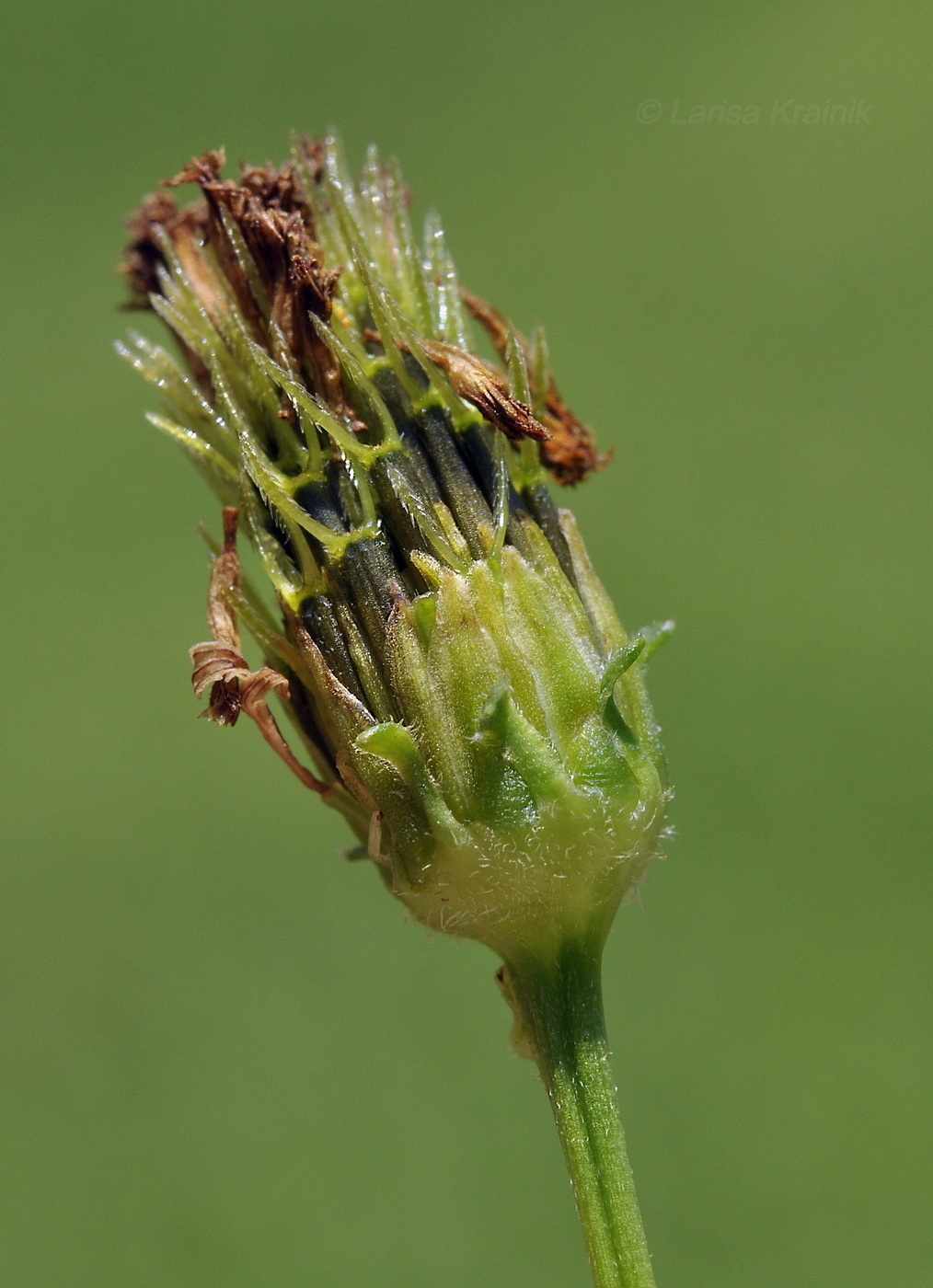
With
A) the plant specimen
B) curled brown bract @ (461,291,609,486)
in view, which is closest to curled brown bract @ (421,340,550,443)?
the plant specimen

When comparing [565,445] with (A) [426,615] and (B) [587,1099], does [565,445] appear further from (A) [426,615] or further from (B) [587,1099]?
(B) [587,1099]

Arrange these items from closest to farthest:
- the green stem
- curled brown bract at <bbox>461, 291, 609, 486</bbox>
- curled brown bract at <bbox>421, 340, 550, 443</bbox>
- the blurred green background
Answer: the green stem, curled brown bract at <bbox>421, 340, 550, 443</bbox>, curled brown bract at <bbox>461, 291, 609, 486</bbox>, the blurred green background

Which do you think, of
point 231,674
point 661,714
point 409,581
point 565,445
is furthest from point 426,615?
point 661,714

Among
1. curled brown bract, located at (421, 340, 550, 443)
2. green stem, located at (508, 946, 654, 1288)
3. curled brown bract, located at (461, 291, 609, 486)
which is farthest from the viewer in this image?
curled brown bract, located at (461, 291, 609, 486)

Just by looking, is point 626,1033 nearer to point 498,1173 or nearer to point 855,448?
point 498,1173

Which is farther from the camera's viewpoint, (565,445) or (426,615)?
(565,445)

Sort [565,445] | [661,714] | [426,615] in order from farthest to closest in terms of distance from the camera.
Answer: [661,714] → [565,445] → [426,615]

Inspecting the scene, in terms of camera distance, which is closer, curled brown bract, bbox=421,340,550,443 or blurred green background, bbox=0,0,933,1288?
curled brown bract, bbox=421,340,550,443

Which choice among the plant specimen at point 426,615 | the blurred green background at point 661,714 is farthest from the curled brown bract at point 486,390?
the blurred green background at point 661,714

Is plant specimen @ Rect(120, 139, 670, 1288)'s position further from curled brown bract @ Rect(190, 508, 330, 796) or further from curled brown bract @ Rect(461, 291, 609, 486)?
curled brown bract @ Rect(461, 291, 609, 486)
